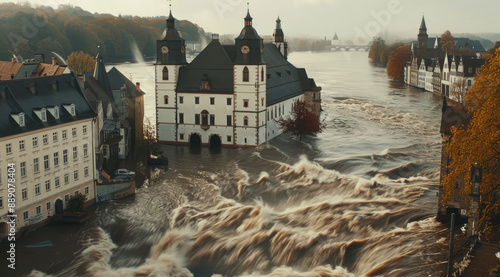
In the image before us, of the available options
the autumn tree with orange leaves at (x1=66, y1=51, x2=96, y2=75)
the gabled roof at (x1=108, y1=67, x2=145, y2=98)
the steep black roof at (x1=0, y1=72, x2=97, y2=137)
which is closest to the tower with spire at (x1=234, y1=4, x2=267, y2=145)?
the gabled roof at (x1=108, y1=67, x2=145, y2=98)

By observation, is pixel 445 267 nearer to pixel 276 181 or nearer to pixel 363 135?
pixel 276 181

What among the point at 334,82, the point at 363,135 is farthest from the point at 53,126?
the point at 334,82

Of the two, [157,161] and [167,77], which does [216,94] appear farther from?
[157,161]

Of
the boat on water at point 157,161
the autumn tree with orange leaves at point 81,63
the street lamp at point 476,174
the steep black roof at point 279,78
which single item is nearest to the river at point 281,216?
the boat on water at point 157,161

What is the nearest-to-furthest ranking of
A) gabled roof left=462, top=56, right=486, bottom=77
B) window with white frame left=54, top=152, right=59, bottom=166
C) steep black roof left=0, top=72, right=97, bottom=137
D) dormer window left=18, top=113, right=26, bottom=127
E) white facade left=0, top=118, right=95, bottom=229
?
1. white facade left=0, top=118, right=95, bottom=229
2. steep black roof left=0, top=72, right=97, bottom=137
3. dormer window left=18, top=113, right=26, bottom=127
4. window with white frame left=54, top=152, right=59, bottom=166
5. gabled roof left=462, top=56, right=486, bottom=77

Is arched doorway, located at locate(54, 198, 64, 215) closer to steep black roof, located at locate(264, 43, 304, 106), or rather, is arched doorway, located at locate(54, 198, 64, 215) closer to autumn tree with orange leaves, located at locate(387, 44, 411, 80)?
steep black roof, located at locate(264, 43, 304, 106)
